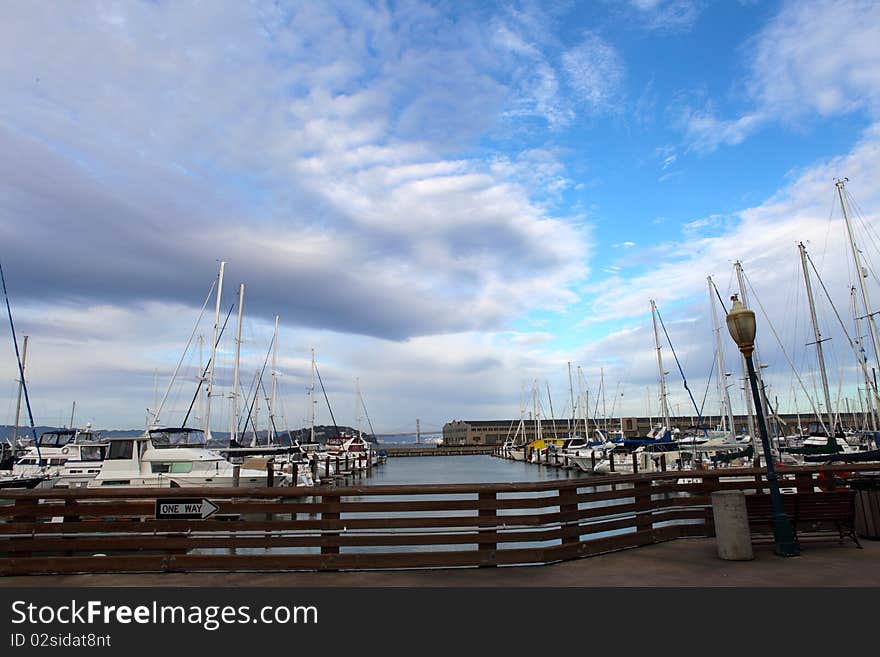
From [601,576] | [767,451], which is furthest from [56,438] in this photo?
[767,451]

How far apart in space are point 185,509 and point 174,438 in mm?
26797

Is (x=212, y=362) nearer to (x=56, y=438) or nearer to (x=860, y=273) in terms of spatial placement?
(x=56, y=438)

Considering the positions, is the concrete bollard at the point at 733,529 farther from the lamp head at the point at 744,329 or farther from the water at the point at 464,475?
the water at the point at 464,475

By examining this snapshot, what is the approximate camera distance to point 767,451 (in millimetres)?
8633

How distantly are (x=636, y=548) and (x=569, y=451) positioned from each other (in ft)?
235

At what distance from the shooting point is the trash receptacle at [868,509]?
9.62 meters

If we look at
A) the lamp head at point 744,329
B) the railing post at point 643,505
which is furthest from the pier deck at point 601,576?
the lamp head at point 744,329

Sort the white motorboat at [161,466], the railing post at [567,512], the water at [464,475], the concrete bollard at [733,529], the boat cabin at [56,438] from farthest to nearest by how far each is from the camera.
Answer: the water at [464,475], the boat cabin at [56,438], the white motorboat at [161,466], the railing post at [567,512], the concrete bollard at [733,529]

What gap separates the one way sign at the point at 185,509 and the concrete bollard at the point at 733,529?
727cm

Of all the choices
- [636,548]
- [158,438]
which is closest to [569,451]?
[158,438]

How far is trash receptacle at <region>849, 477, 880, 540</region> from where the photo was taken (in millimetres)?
9617

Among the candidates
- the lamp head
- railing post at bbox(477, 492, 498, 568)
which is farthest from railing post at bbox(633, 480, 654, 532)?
the lamp head
